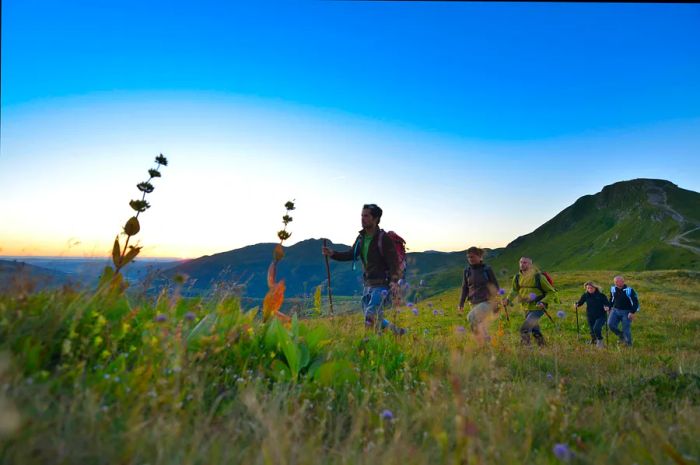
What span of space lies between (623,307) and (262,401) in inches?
592

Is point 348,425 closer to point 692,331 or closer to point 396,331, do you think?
point 396,331

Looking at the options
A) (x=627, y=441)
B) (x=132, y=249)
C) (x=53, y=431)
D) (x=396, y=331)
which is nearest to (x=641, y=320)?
(x=396, y=331)

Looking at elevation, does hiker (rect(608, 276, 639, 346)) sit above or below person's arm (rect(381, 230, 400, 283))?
below

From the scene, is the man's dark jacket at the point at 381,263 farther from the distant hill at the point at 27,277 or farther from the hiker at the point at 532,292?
the distant hill at the point at 27,277

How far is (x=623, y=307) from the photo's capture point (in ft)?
49.2

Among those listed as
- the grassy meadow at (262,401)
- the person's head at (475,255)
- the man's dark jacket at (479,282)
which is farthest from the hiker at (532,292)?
the grassy meadow at (262,401)

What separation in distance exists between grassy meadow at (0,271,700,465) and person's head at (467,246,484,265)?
16.0 ft

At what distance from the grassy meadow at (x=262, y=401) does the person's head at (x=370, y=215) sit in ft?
11.0

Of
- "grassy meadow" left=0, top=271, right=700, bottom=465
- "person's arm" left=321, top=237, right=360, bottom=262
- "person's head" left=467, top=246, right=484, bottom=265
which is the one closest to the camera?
"grassy meadow" left=0, top=271, right=700, bottom=465

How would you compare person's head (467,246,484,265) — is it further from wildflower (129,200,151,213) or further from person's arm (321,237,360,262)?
wildflower (129,200,151,213)

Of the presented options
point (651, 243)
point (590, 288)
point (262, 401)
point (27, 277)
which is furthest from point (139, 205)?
point (651, 243)

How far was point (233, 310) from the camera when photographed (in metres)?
5.01

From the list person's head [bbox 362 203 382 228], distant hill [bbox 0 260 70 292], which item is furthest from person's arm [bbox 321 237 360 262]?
distant hill [bbox 0 260 70 292]

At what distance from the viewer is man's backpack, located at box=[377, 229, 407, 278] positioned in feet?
27.6
